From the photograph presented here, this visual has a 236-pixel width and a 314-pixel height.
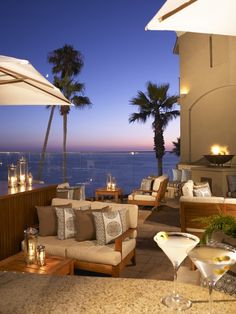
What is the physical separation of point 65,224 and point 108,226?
653mm

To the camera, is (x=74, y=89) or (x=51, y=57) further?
(x=51, y=57)

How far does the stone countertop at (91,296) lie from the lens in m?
1.33

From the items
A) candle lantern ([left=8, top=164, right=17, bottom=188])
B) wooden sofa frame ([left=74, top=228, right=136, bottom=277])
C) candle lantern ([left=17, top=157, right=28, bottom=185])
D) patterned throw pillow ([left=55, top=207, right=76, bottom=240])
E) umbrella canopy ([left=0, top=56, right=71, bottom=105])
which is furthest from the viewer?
candle lantern ([left=17, top=157, right=28, bottom=185])

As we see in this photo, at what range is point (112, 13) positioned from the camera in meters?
15.0

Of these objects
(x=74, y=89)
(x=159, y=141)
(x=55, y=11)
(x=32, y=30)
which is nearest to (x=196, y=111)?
(x=159, y=141)

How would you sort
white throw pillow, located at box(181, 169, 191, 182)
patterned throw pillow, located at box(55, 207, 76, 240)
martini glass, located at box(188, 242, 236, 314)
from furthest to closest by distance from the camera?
white throw pillow, located at box(181, 169, 191, 182) → patterned throw pillow, located at box(55, 207, 76, 240) → martini glass, located at box(188, 242, 236, 314)

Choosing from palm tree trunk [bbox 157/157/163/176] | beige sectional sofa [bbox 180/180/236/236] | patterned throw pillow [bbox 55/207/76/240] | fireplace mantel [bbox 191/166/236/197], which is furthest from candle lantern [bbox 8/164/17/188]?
palm tree trunk [bbox 157/157/163/176]

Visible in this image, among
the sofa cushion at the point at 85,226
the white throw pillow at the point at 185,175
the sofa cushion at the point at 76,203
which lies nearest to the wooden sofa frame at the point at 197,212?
the sofa cushion at the point at 76,203

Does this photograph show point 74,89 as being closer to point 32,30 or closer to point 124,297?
point 32,30

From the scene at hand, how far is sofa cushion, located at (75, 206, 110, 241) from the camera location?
14.9ft

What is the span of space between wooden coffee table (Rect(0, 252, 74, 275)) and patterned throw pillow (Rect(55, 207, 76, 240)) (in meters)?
0.77

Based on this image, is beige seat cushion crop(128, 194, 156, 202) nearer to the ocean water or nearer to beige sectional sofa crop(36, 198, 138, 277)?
the ocean water

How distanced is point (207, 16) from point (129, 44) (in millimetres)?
17439

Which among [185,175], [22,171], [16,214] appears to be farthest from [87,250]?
[185,175]
